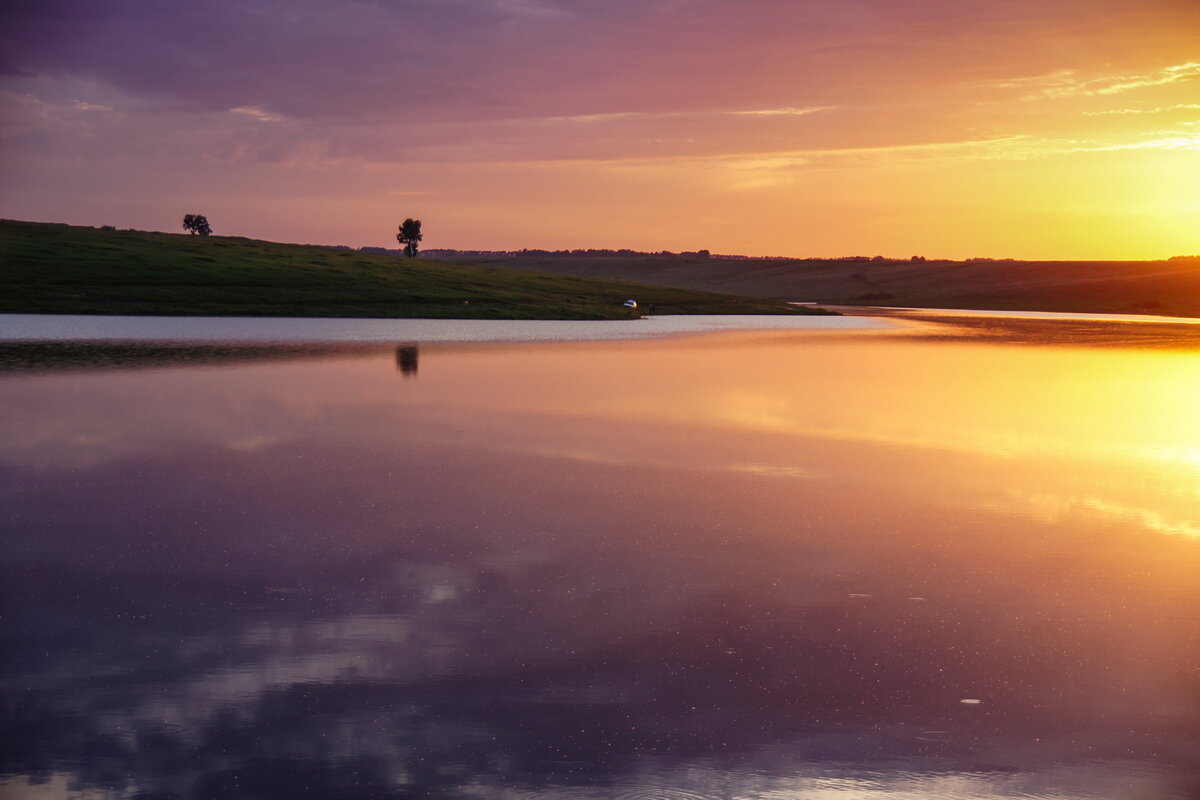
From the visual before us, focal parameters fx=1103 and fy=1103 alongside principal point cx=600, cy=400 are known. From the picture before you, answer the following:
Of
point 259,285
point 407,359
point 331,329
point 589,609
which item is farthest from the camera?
point 259,285

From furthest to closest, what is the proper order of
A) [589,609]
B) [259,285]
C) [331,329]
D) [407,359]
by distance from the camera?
[259,285] < [331,329] < [407,359] < [589,609]

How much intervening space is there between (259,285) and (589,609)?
295 ft

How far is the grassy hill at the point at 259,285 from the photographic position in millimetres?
84125

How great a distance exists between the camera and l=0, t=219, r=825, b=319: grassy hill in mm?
84125

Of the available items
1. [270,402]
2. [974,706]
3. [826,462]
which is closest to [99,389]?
[270,402]

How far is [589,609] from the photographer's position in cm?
1181

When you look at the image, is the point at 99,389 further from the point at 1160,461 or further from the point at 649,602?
the point at 1160,461

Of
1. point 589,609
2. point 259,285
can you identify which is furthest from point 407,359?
point 259,285

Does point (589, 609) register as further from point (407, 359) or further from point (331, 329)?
point (331, 329)

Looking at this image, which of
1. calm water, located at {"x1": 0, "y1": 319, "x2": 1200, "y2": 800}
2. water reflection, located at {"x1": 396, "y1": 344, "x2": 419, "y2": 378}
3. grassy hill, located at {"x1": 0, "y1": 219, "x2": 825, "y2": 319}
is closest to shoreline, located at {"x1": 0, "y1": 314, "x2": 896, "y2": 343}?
water reflection, located at {"x1": 396, "y1": 344, "x2": 419, "y2": 378}

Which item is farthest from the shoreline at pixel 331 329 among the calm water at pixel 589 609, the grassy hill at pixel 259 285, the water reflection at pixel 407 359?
the calm water at pixel 589 609

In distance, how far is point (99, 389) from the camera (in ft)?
102

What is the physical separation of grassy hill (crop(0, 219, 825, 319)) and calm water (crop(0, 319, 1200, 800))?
61.3 meters

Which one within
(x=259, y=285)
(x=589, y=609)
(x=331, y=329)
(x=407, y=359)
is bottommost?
(x=331, y=329)
